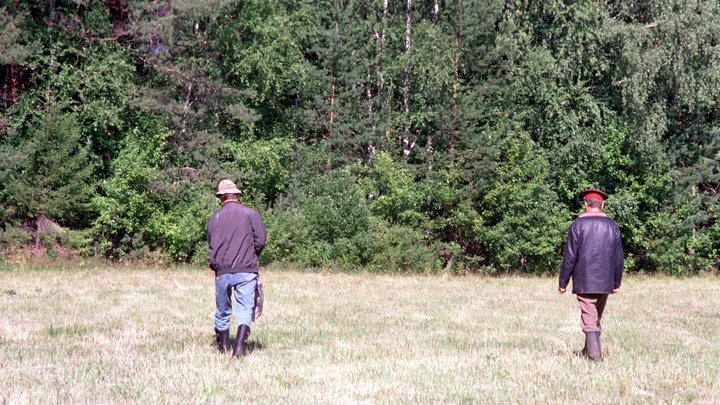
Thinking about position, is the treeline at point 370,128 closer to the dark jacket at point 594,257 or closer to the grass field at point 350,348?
the grass field at point 350,348

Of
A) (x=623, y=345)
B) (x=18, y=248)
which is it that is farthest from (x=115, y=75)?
(x=623, y=345)

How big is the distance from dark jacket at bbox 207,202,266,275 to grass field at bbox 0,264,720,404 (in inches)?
42.3

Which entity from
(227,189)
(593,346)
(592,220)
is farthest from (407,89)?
(593,346)

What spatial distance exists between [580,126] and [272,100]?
1312 centimetres

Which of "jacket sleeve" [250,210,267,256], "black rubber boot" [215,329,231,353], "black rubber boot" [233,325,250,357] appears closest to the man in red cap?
"jacket sleeve" [250,210,267,256]

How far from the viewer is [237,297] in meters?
9.03

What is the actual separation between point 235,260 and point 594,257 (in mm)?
4223

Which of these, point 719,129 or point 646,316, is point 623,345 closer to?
point 646,316

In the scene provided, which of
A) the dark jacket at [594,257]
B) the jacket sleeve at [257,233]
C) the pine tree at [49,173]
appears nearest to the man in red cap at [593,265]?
the dark jacket at [594,257]

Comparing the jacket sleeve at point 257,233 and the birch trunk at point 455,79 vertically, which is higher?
the birch trunk at point 455,79

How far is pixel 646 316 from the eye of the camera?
1441cm

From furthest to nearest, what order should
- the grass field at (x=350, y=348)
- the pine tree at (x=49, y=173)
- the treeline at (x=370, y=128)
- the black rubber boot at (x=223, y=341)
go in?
the treeline at (x=370, y=128) → the pine tree at (x=49, y=173) → the black rubber boot at (x=223, y=341) → the grass field at (x=350, y=348)

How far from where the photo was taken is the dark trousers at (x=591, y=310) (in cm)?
887

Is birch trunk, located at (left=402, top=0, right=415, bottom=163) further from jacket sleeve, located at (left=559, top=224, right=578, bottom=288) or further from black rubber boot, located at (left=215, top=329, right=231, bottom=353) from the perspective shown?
black rubber boot, located at (left=215, top=329, right=231, bottom=353)
